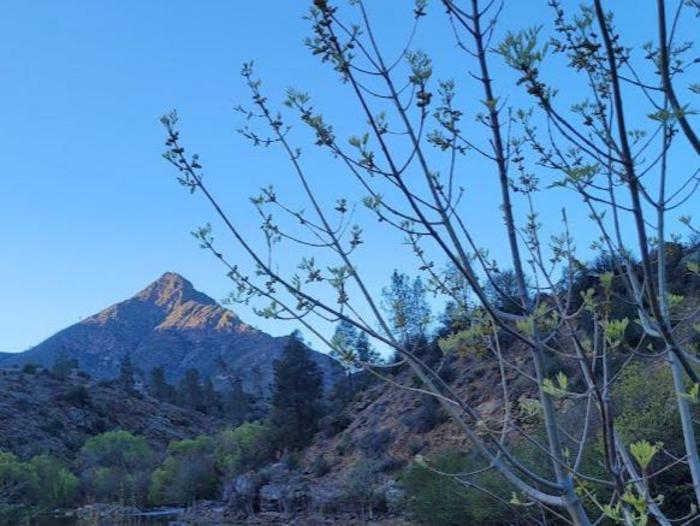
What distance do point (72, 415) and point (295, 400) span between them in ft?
125

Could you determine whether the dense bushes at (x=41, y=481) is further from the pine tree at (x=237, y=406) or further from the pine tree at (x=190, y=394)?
the pine tree at (x=190, y=394)

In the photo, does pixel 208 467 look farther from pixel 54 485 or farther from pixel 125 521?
pixel 125 521

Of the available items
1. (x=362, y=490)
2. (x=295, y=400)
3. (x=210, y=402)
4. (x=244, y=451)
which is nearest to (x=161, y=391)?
(x=210, y=402)

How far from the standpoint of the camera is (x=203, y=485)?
4825 centimetres

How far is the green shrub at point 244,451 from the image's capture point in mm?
47719

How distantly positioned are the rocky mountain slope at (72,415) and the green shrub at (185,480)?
17.7 meters

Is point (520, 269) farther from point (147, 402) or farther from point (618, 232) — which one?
point (147, 402)

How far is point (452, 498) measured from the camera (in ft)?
76.5

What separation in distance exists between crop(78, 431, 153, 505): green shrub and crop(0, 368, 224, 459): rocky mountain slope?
5.90 metres

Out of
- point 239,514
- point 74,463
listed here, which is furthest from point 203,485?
point 74,463

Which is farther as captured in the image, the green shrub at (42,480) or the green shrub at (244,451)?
the green shrub at (244,451)

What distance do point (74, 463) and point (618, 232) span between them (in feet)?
202

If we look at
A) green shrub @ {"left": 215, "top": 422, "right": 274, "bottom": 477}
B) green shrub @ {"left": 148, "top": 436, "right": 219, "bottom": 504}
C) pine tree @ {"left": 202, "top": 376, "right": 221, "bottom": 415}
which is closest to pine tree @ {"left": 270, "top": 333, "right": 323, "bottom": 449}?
green shrub @ {"left": 215, "top": 422, "right": 274, "bottom": 477}

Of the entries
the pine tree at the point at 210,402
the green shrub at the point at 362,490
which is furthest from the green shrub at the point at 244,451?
the pine tree at the point at 210,402
